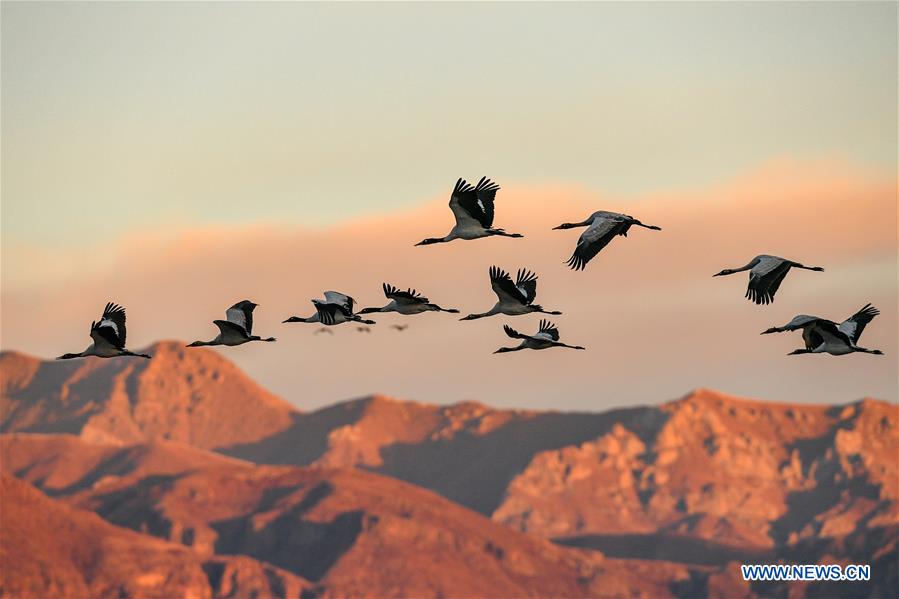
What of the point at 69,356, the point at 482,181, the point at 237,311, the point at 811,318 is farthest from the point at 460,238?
the point at 69,356

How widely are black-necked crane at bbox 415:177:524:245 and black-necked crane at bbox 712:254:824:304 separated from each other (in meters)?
7.17

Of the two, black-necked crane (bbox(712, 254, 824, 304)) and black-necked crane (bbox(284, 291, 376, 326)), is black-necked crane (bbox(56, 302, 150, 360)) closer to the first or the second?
black-necked crane (bbox(284, 291, 376, 326))

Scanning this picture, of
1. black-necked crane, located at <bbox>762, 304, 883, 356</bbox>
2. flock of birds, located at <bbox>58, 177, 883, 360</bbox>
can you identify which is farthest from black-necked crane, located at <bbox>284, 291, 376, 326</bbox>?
black-necked crane, located at <bbox>762, 304, 883, 356</bbox>

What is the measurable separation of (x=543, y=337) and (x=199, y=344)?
11582mm

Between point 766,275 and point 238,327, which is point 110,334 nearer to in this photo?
point 238,327

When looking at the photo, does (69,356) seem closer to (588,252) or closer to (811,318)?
(588,252)

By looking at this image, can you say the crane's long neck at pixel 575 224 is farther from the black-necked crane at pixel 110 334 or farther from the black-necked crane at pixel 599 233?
the black-necked crane at pixel 110 334

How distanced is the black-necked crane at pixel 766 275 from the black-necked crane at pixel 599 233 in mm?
3077

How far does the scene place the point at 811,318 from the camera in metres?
53.9

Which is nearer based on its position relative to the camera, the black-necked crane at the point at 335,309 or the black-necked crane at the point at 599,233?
the black-necked crane at the point at 599,233

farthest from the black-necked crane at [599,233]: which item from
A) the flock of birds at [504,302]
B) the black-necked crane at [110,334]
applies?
the black-necked crane at [110,334]

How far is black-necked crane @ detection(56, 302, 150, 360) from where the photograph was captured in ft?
185

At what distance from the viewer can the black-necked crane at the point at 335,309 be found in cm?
6094

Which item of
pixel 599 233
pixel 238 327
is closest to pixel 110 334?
pixel 238 327
